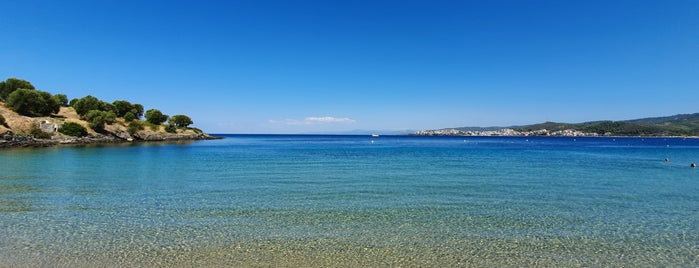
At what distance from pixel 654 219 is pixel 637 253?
218 inches

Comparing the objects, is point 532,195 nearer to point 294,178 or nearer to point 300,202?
point 300,202

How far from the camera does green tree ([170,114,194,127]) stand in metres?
151

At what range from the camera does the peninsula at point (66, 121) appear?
253 feet

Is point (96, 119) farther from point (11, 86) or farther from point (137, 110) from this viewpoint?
point (137, 110)

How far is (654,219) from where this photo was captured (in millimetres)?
14688

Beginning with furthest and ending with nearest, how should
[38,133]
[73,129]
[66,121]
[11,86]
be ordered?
[11,86] < [66,121] < [73,129] < [38,133]

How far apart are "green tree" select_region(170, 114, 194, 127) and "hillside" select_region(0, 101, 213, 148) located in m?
25.5

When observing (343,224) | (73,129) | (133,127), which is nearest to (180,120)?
(133,127)

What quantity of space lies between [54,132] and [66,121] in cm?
1154

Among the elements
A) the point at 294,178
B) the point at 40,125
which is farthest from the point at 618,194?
the point at 40,125

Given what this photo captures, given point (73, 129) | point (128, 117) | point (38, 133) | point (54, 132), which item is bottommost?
point (38, 133)

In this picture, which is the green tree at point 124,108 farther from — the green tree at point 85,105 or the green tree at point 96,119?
the green tree at point 96,119

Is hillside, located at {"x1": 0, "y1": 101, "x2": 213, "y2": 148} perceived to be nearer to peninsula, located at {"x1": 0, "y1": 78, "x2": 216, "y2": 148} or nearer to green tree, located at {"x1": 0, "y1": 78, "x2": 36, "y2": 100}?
peninsula, located at {"x1": 0, "y1": 78, "x2": 216, "y2": 148}

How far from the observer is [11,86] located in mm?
101250
